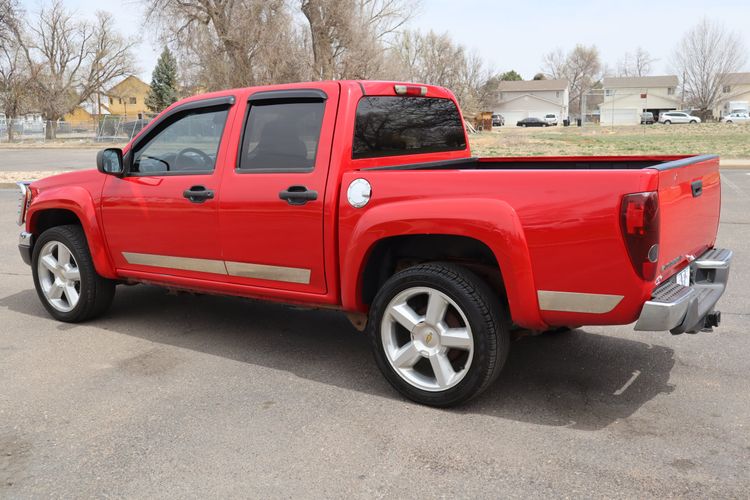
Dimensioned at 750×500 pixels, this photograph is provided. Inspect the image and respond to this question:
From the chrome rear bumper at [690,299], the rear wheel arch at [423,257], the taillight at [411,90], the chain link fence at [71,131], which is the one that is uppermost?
the chain link fence at [71,131]

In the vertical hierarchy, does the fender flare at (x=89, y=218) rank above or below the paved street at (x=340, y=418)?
above

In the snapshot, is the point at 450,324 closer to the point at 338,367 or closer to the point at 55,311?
the point at 338,367

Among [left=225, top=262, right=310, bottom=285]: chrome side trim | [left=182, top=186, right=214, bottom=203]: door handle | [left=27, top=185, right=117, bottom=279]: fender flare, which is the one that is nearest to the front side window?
[left=182, top=186, right=214, bottom=203]: door handle

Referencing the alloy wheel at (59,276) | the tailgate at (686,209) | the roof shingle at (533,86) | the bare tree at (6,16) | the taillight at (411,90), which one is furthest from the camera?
the roof shingle at (533,86)

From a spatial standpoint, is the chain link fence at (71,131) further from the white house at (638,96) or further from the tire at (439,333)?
the white house at (638,96)

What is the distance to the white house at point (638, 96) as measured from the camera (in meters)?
84.8

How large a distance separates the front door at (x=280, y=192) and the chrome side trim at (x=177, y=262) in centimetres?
12

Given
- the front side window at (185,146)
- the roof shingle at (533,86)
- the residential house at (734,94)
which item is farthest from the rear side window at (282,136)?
the roof shingle at (533,86)

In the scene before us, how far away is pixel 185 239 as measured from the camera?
198 inches

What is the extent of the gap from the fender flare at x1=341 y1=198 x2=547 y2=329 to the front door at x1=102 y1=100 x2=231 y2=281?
1.27m

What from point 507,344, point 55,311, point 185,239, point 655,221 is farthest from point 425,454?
point 55,311

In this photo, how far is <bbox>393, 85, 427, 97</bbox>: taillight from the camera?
15.7 ft

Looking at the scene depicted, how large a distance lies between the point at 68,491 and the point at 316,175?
2.12 m

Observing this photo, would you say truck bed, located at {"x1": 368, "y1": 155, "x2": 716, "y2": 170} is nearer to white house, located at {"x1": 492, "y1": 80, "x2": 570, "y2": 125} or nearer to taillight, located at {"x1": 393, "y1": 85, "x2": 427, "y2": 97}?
taillight, located at {"x1": 393, "y1": 85, "x2": 427, "y2": 97}
